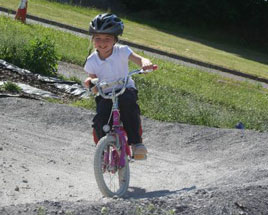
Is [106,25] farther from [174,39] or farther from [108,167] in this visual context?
[174,39]

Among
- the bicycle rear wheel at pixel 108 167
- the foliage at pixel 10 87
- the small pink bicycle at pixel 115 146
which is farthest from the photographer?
the foliage at pixel 10 87

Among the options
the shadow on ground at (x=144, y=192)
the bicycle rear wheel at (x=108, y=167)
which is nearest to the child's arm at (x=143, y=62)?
the bicycle rear wheel at (x=108, y=167)

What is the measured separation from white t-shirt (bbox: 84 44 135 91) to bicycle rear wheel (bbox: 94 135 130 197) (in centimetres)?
65

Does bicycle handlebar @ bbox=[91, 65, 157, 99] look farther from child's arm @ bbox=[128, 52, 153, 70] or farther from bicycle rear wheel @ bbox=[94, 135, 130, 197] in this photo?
bicycle rear wheel @ bbox=[94, 135, 130, 197]

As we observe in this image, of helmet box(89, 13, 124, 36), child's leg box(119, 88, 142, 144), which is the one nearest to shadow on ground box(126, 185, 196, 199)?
child's leg box(119, 88, 142, 144)

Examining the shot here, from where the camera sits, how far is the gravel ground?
5.82 m

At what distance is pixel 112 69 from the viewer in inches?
295

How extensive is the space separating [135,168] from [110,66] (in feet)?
5.27

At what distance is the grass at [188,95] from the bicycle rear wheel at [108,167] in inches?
153

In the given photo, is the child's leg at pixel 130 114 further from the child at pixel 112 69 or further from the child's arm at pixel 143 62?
the child's arm at pixel 143 62

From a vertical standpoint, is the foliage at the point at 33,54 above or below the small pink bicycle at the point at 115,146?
below

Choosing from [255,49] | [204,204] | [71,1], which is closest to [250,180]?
[204,204]

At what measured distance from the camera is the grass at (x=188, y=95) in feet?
37.2

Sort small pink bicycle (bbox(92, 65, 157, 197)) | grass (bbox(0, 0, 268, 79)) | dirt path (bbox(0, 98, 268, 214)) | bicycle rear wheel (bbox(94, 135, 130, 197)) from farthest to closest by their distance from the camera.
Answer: grass (bbox(0, 0, 268, 79)) → small pink bicycle (bbox(92, 65, 157, 197)) → bicycle rear wheel (bbox(94, 135, 130, 197)) → dirt path (bbox(0, 98, 268, 214))
